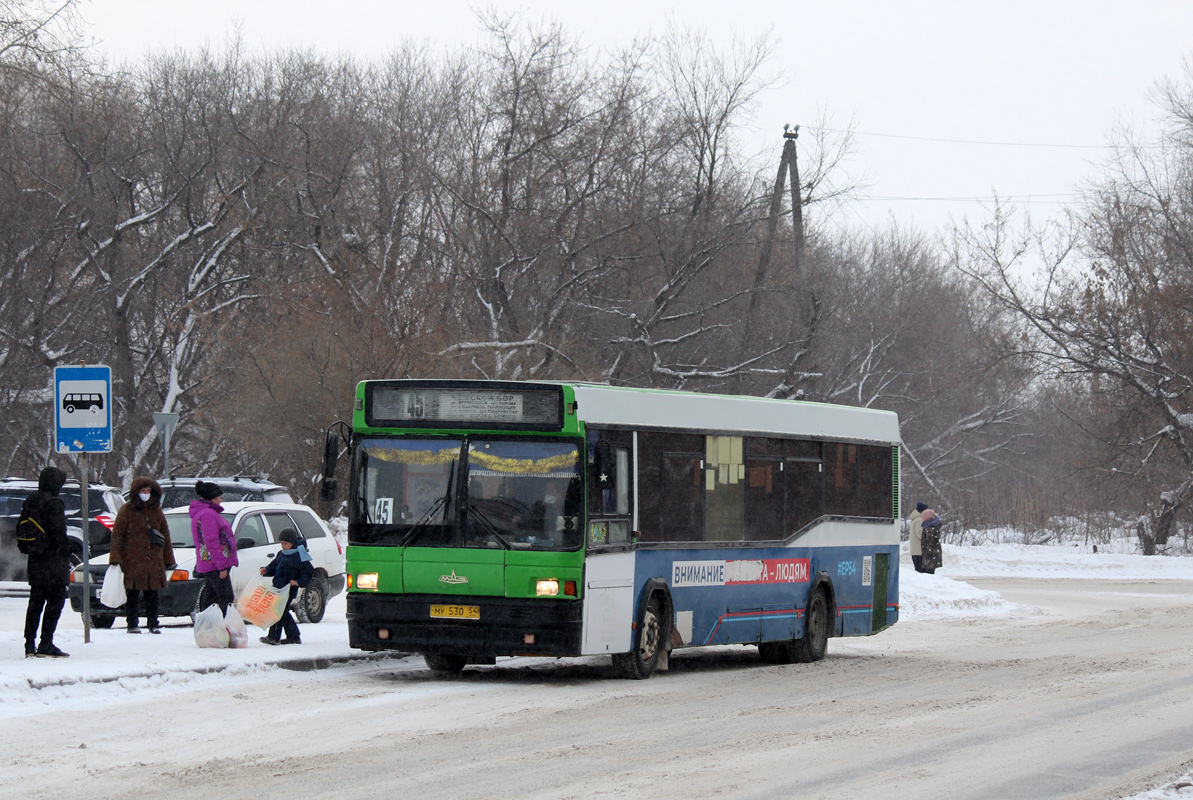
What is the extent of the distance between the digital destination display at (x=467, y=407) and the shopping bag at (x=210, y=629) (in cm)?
265

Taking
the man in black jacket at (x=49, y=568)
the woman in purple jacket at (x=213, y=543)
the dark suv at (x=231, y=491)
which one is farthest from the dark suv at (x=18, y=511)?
the man in black jacket at (x=49, y=568)

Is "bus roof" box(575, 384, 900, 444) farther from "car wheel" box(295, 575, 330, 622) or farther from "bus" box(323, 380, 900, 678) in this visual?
"car wheel" box(295, 575, 330, 622)

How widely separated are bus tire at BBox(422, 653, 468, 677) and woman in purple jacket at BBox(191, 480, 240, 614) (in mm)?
2670

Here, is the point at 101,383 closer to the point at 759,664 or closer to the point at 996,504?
the point at 759,664

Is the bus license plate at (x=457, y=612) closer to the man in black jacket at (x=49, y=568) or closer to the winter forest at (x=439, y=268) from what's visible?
the man in black jacket at (x=49, y=568)

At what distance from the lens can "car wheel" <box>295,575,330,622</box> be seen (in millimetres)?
20297

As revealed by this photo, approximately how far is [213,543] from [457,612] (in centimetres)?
359

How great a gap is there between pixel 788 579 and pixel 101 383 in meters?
7.34

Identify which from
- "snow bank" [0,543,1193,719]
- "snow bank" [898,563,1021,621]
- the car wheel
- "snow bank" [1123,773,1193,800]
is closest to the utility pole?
"snow bank" [898,563,1021,621]

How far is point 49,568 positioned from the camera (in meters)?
14.1

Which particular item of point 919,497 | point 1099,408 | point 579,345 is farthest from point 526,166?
point 919,497

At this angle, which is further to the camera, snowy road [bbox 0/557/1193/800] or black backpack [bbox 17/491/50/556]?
black backpack [bbox 17/491/50/556]

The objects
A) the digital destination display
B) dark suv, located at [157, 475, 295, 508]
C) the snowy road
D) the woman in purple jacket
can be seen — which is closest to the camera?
the snowy road

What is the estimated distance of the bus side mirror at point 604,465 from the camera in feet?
47.2
